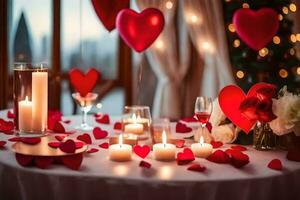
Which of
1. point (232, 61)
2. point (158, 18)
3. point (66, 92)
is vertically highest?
point (158, 18)

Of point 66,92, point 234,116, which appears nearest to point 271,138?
point 234,116

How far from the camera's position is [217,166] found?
5.38ft

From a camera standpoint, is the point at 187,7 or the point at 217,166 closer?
the point at 217,166

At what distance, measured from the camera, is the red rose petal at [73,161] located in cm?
158

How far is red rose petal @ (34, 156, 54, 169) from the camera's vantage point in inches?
62.1

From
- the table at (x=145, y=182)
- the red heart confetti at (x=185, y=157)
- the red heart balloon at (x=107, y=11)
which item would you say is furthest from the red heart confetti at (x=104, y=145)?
the red heart balloon at (x=107, y=11)

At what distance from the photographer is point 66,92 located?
14.6ft

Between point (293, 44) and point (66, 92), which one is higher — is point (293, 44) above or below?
above

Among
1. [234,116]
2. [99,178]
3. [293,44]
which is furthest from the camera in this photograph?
[293,44]

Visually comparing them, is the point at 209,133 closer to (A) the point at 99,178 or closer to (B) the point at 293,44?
(A) the point at 99,178

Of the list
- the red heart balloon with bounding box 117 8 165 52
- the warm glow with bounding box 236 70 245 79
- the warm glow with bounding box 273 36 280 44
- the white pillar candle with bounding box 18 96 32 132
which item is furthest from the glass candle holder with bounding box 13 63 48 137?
the warm glow with bounding box 273 36 280 44

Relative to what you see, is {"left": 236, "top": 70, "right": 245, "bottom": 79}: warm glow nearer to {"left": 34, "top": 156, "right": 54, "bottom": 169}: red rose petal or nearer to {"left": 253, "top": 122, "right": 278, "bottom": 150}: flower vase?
{"left": 253, "top": 122, "right": 278, "bottom": 150}: flower vase

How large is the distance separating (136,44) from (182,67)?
1451mm

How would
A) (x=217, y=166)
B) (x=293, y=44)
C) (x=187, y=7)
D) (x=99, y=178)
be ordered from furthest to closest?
(x=187, y=7) < (x=293, y=44) < (x=217, y=166) < (x=99, y=178)
